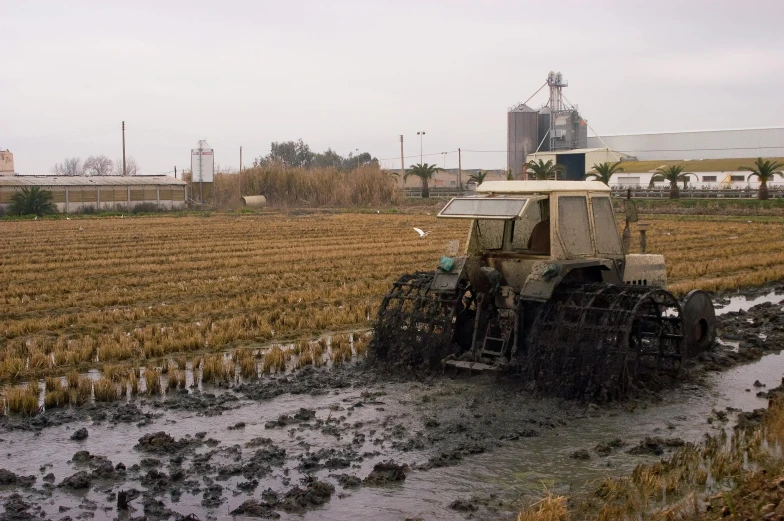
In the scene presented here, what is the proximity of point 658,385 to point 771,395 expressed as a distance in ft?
3.61

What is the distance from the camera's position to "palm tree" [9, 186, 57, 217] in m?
49.3

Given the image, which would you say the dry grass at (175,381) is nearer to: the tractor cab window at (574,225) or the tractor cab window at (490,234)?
the tractor cab window at (490,234)

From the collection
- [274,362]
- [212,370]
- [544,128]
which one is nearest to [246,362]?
[274,362]

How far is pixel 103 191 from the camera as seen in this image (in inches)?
2121

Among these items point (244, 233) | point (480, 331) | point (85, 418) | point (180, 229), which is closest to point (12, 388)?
point (85, 418)

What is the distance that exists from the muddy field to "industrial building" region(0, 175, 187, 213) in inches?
1805

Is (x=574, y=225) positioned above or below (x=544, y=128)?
below

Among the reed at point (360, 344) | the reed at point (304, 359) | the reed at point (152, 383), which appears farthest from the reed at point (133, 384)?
the reed at point (360, 344)

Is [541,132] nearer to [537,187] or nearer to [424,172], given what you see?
[424,172]

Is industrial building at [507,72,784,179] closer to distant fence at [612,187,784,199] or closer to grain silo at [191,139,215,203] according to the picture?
distant fence at [612,187,784,199]

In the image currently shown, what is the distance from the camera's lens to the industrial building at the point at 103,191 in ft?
170

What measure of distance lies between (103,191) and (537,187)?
48.1 meters

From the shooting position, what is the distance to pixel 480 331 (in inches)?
388

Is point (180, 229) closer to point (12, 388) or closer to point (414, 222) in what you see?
point (414, 222)
